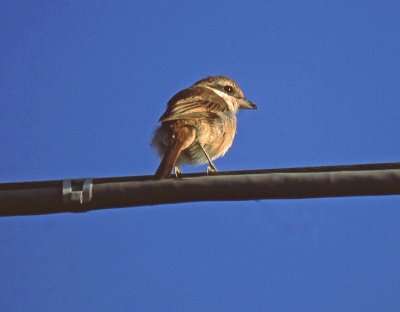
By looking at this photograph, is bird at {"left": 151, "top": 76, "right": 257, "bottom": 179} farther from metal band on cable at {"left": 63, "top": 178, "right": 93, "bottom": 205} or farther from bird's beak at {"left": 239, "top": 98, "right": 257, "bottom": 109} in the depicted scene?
metal band on cable at {"left": 63, "top": 178, "right": 93, "bottom": 205}

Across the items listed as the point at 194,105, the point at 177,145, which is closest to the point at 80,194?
the point at 177,145

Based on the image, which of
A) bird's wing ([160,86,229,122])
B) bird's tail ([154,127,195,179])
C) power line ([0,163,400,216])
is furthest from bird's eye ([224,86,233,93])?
power line ([0,163,400,216])

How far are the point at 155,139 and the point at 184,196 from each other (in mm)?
3418

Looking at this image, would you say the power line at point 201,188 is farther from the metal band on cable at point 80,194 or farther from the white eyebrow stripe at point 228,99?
the white eyebrow stripe at point 228,99

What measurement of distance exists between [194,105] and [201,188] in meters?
3.53

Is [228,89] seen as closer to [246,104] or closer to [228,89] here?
[228,89]

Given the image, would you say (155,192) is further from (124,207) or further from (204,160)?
(204,160)

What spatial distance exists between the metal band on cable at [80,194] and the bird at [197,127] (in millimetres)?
1666

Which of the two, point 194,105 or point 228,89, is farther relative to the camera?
point 228,89

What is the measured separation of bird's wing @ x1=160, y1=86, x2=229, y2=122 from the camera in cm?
683

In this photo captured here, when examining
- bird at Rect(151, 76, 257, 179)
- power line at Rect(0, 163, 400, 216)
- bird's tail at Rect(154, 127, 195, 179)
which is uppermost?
bird at Rect(151, 76, 257, 179)

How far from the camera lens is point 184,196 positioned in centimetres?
379

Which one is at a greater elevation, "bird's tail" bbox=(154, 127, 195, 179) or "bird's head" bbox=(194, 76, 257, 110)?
"bird's head" bbox=(194, 76, 257, 110)

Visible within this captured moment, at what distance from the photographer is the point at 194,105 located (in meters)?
7.25
